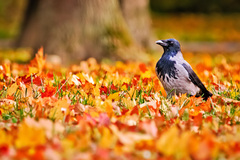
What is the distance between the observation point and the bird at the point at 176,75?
3.21 metres

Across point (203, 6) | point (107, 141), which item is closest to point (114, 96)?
point (107, 141)

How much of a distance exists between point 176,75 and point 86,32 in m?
3.72

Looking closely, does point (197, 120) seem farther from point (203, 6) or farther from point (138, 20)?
point (203, 6)

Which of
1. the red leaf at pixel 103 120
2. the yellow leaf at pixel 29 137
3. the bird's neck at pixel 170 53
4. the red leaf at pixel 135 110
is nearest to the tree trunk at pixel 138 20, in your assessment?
the bird's neck at pixel 170 53

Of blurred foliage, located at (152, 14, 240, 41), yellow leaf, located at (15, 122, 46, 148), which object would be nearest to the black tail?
yellow leaf, located at (15, 122, 46, 148)

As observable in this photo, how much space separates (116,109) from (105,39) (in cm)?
411

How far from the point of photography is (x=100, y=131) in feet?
7.05

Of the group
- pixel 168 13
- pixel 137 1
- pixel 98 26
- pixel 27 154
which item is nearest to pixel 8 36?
pixel 137 1

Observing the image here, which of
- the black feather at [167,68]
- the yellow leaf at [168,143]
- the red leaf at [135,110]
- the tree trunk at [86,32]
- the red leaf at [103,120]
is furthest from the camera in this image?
the tree trunk at [86,32]

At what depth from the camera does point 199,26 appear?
67.2 feet

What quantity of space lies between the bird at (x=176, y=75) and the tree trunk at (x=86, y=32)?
3.29 meters

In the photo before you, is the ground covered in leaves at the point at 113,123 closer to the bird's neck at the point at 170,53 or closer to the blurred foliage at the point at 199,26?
the bird's neck at the point at 170,53

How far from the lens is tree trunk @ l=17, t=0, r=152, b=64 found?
6688mm

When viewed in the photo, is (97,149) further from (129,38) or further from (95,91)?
(129,38)
